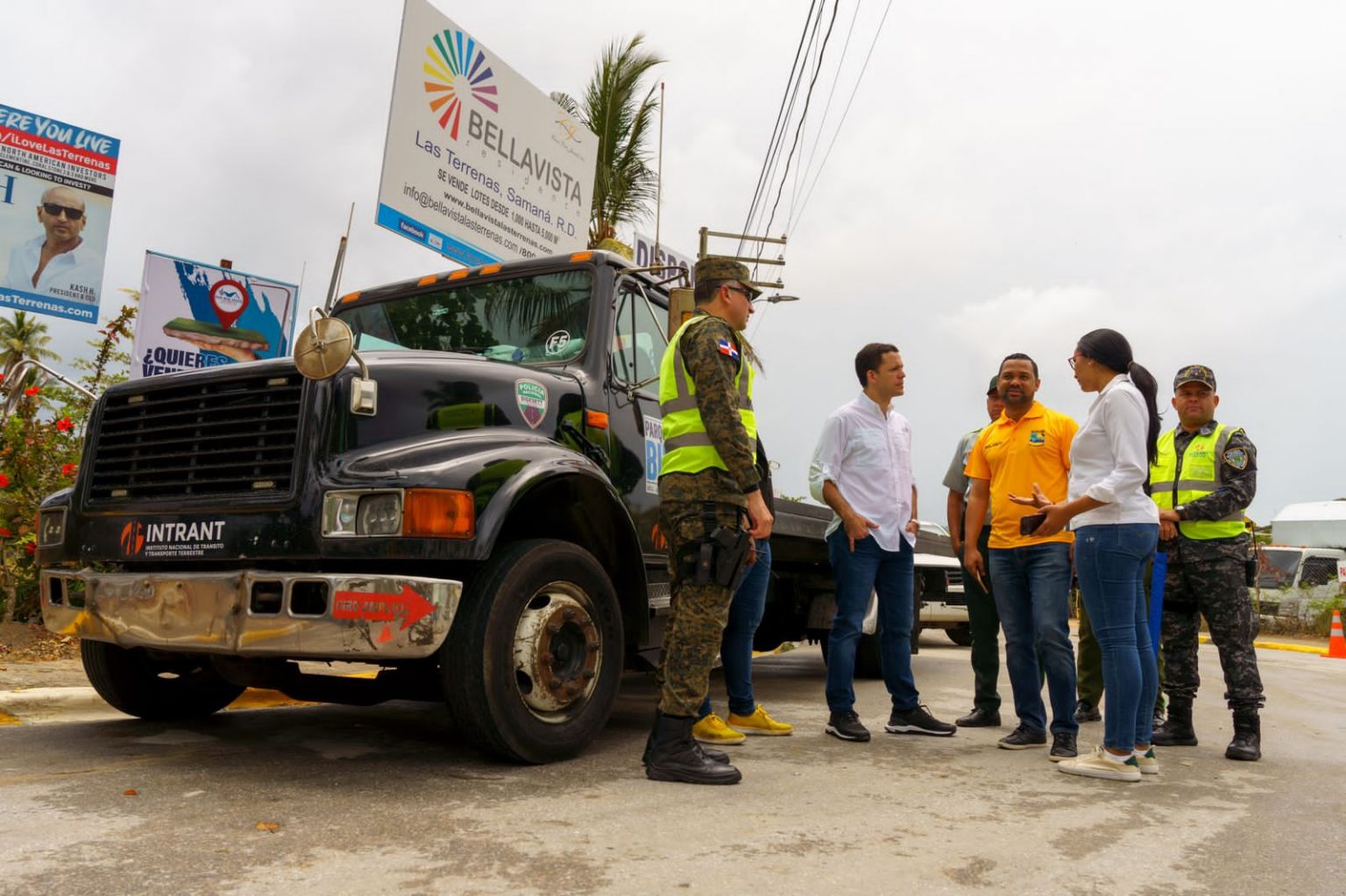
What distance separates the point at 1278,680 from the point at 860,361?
21.5ft

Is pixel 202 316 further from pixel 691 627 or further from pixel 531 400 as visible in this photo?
pixel 691 627

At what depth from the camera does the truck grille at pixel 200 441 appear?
3.80 m

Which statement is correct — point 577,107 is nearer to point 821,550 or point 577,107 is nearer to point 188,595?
point 821,550

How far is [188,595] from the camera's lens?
11.7ft

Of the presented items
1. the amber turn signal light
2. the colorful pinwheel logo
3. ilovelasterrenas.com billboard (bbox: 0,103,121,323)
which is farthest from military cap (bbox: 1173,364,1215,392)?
ilovelasterrenas.com billboard (bbox: 0,103,121,323)

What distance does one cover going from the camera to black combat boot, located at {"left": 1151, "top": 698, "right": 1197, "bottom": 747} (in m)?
5.30

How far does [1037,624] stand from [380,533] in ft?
9.88

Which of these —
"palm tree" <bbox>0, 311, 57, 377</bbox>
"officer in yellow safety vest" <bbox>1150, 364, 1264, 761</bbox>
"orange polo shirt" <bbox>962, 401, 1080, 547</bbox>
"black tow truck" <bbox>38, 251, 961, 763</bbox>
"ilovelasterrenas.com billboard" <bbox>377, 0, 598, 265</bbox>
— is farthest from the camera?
"palm tree" <bbox>0, 311, 57, 377</bbox>

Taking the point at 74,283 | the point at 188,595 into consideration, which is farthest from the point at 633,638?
the point at 74,283

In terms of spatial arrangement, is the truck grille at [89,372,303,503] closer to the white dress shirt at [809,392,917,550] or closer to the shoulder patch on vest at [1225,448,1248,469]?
the white dress shirt at [809,392,917,550]

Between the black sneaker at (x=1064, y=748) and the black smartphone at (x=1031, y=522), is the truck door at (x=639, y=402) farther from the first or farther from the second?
the black sneaker at (x=1064, y=748)

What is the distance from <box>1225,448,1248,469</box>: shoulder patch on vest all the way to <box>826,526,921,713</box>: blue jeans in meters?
1.64

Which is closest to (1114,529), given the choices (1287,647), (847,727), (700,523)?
(847,727)

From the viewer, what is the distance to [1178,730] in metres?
5.34
